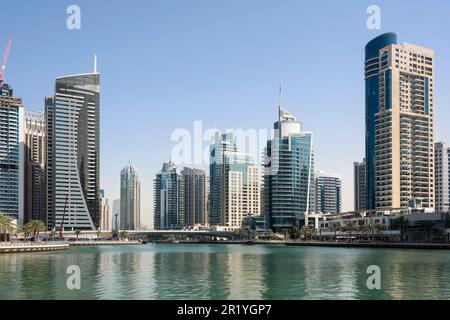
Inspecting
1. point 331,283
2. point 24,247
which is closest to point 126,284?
point 331,283

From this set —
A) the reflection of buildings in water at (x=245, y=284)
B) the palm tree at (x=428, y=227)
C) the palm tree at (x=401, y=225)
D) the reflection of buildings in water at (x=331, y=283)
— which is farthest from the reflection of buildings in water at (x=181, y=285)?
the palm tree at (x=401, y=225)

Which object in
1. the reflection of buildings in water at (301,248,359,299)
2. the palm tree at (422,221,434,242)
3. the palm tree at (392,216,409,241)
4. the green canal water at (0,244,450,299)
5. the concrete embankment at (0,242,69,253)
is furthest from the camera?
the palm tree at (392,216,409,241)

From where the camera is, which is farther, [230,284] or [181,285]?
[230,284]

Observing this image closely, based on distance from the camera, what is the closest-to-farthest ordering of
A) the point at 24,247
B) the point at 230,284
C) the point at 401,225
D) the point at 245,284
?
the point at 230,284
the point at 245,284
the point at 24,247
the point at 401,225

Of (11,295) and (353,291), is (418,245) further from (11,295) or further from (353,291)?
(11,295)

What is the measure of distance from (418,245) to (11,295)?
140m

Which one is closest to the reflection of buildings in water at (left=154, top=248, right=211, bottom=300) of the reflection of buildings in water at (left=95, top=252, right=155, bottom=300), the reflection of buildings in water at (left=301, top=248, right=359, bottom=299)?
the reflection of buildings in water at (left=95, top=252, right=155, bottom=300)

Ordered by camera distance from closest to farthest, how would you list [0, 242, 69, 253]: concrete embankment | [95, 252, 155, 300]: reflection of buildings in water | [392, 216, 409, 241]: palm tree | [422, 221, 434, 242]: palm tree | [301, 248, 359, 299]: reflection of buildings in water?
1. [95, 252, 155, 300]: reflection of buildings in water
2. [301, 248, 359, 299]: reflection of buildings in water
3. [0, 242, 69, 253]: concrete embankment
4. [422, 221, 434, 242]: palm tree
5. [392, 216, 409, 241]: palm tree

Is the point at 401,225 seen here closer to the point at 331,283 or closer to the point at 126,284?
the point at 331,283

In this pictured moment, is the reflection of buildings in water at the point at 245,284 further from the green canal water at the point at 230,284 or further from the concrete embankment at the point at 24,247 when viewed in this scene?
the concrete embankment at the point at 24,247

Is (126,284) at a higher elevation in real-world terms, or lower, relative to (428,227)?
higher

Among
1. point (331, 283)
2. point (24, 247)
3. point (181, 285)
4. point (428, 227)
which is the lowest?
point (24, 247)

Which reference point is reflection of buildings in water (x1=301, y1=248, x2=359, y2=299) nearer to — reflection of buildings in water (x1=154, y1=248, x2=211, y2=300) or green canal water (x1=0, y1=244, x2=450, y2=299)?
green canal water (x1=0, y1=244, x2=450, y2=299)

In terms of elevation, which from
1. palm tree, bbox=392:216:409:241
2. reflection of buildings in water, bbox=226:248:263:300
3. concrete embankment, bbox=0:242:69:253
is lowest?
concrete embankment, bbox=0:242:69:253
